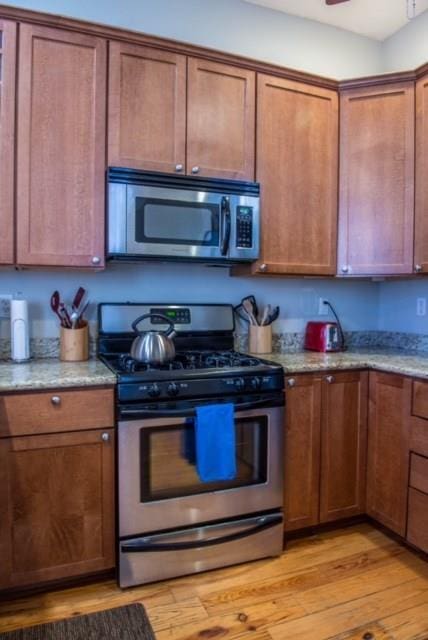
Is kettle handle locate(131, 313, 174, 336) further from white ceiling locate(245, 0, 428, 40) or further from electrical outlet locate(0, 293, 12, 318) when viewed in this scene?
white ceiling locate(245, 0, 428, 40)

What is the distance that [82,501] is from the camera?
1791 millimetres

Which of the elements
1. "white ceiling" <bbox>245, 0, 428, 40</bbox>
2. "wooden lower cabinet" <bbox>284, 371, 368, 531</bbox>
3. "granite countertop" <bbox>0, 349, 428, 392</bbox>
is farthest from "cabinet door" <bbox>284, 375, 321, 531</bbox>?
"white ceiling" <bbox>245, 0, 428, 40</bbox>

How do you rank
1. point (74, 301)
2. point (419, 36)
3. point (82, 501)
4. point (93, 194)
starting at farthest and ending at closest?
point (419, 36) → point (74, 301) → point (93, 194) → point (82, 501)

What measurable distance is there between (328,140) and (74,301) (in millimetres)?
1660

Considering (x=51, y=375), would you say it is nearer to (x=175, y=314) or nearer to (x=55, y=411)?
(x=55, y=411)

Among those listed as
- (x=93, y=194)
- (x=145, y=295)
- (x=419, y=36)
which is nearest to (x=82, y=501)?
(x=145, y=295)

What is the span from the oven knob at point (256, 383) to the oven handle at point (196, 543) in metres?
0.64

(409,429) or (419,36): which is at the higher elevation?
(419,36)

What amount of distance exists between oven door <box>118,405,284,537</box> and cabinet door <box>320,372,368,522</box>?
0.96 ft

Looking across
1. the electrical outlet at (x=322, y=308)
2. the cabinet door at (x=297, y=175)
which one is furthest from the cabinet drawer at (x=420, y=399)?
the electrical outlet at (x=322, y=308)

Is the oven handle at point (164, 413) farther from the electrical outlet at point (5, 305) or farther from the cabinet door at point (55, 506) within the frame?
the electrical outlet at point (5, 305)

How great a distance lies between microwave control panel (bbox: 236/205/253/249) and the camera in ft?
7.47

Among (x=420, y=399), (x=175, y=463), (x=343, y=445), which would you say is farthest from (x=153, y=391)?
(x=420, y=399)

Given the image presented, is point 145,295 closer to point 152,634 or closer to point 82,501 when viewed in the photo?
point 82,501
